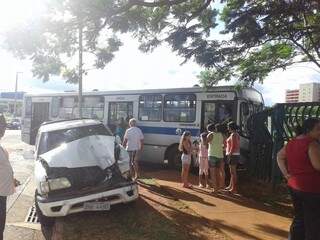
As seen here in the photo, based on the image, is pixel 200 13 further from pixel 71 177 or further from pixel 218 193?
pixel 71 177

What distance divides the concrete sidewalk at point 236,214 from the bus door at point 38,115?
13.4 metres

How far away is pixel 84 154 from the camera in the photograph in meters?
10.1

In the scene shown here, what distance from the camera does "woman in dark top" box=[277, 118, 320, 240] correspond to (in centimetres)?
567

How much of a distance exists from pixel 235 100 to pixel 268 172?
3.57 metres

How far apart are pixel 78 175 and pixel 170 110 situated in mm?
8851

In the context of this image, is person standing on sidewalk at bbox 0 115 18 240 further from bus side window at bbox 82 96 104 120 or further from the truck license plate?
bus side window at bbox 82 96 104 120

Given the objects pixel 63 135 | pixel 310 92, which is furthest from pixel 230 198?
pixel 310 92

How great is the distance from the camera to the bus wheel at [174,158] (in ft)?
57.4

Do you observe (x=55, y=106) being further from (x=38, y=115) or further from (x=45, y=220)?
(x=45, y=220)

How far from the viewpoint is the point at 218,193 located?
11922 mm

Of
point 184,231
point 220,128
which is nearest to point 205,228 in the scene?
point 184,231

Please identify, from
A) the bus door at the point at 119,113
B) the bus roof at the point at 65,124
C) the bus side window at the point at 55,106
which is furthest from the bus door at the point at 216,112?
the bus side window at the point at 55,106

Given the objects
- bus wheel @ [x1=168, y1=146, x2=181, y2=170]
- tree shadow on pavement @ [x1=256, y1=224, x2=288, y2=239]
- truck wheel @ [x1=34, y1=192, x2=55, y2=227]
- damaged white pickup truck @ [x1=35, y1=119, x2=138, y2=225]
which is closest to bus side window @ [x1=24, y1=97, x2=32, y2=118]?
bus wheel @ [x1=168, y1=146, x2=181, y2=170]

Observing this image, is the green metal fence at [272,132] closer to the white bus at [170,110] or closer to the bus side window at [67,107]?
the white bus at [170,110]
